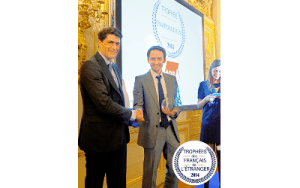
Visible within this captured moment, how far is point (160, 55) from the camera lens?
2164 mm

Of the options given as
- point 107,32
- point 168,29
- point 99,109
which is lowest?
point 99,109

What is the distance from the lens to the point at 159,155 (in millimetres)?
2100

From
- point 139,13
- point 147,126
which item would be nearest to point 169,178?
point 147,126

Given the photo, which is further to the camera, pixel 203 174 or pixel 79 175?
pixel 203 174

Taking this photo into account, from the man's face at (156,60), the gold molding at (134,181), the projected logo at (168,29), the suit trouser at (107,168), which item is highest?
the projected logo at (168,29)

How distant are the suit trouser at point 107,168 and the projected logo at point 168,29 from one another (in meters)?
→ 0.95

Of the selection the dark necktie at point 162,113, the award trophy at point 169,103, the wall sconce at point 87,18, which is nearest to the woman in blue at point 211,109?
the award trophy at point 169,103

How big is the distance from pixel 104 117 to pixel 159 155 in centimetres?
63

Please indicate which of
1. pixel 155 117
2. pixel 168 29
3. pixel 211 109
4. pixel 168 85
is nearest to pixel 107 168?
pixel 155 117

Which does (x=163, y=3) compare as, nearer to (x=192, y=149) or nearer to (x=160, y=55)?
(x=160, y=55)

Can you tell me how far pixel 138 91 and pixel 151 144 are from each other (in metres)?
0.44

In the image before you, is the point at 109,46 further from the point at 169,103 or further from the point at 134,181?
the point at 134,181

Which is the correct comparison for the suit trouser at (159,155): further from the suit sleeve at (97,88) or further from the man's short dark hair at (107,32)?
the man's short dark hair at (107,32)

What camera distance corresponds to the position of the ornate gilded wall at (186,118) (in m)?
1.76
